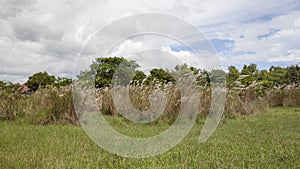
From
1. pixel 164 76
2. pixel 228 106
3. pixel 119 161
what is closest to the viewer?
pixel 119 161

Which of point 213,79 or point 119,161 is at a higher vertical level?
point 213,79

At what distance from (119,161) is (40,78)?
30429mm

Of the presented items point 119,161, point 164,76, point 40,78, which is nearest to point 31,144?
point 119,161

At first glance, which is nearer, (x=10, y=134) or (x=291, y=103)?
(x=10, y=134)

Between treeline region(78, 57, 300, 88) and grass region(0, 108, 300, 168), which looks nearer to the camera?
Answer: grass region(0, 108, 300, 168)

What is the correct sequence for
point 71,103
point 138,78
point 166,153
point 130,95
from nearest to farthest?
point 166,153, point 71,103, point 130,95, point 138,78

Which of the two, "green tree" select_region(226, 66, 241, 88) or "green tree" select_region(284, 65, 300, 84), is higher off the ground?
"green tree" select_region(284, 65, 300, 84)

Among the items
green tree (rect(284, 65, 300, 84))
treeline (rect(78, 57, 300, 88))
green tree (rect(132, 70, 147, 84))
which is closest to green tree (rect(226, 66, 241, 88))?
treeline (rect(78, 57, 300, 88))

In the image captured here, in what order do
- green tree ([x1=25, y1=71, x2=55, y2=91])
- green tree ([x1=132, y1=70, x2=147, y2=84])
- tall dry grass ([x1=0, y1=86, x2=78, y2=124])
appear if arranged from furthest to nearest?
green tree ([x1=25, y1=71, x2=55, y2=91]) < green tree ([x1=132, y1=70, x2=147, y2=84]) < tall dry grass ([x1=0, y1=86, x2=78, y2=124])

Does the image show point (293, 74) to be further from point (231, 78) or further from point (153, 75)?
point (153, 75)

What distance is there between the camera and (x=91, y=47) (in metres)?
4.68

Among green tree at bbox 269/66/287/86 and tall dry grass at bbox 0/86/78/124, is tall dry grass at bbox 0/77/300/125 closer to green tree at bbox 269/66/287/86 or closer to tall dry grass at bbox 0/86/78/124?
tall dry grass at bbox 0/86/78/124

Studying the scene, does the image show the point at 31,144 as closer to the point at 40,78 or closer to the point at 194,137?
the point at 194,137

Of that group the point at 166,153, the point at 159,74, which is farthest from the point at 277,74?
the point at 166,153
